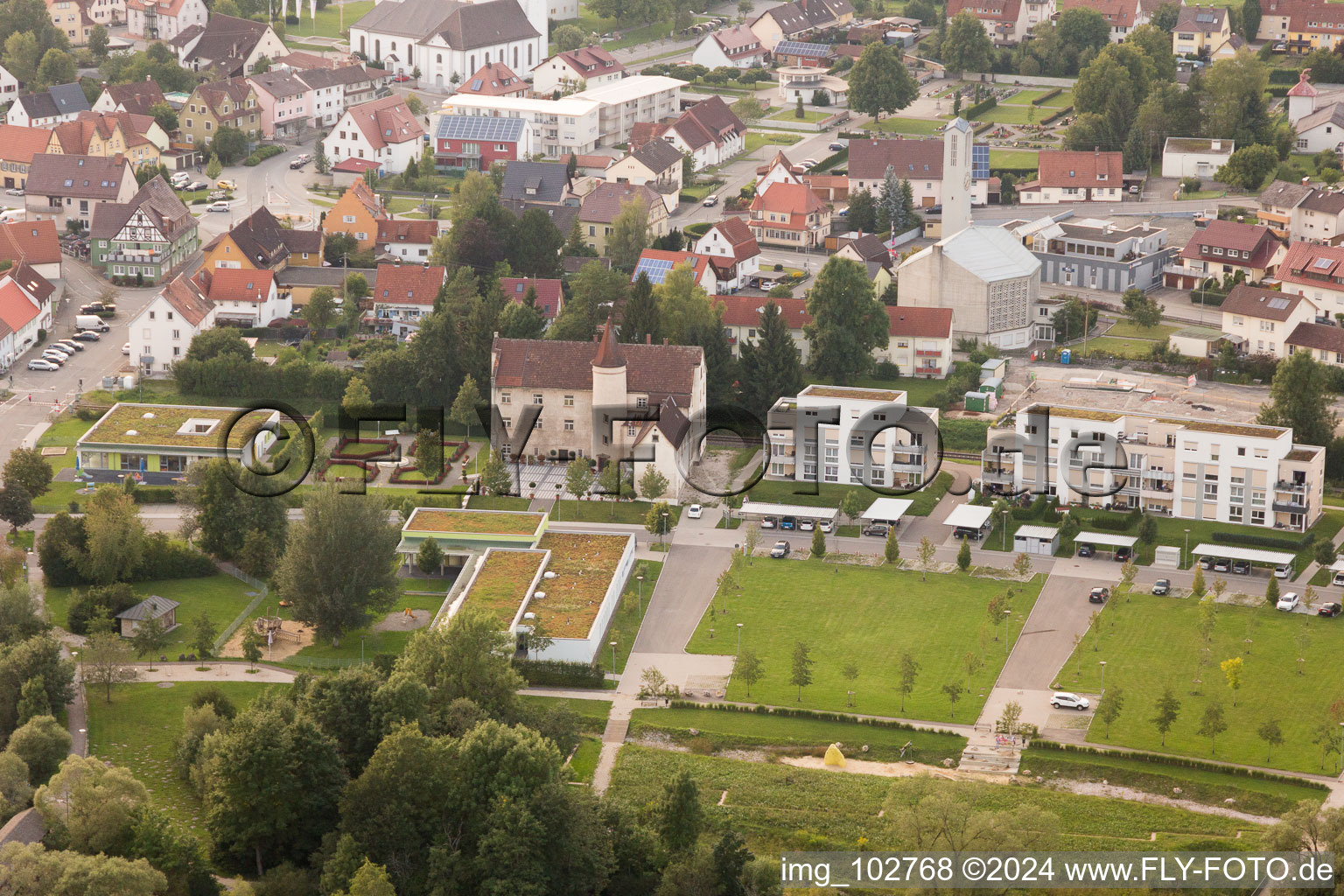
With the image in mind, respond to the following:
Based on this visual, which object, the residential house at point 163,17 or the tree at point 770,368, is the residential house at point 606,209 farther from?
the residential house at point 163,17

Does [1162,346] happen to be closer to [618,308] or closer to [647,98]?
[618,308]

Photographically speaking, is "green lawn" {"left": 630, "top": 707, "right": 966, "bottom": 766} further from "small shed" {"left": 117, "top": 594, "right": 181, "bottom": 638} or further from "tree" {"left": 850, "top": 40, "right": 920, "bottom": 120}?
"tree" {"left": 850, "top": 40, "right": 920, "bottom": 120}

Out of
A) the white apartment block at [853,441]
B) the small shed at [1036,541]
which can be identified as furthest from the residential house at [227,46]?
the small shed at [1036,541]

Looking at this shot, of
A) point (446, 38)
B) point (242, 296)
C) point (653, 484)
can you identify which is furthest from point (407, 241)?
point (446, 38)

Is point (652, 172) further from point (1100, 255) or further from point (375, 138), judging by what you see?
point (1100, 255)

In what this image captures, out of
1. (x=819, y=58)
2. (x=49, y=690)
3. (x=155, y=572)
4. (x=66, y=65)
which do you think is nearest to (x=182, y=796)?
(x=49, y=690)
